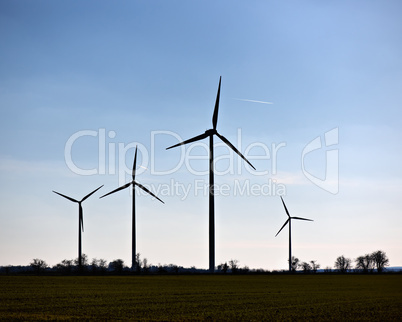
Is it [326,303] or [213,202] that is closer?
[326,303]

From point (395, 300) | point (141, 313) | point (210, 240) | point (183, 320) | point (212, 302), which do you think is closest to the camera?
point (183, 320)

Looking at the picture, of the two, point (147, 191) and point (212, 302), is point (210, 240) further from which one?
point (212, 302)

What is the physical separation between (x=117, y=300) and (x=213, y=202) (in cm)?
4106

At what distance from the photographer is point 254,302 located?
142 ft

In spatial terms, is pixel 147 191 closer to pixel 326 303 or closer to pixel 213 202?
pixel 213 202

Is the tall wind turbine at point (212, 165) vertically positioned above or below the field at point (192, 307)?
above

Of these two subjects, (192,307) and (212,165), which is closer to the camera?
(192,307)

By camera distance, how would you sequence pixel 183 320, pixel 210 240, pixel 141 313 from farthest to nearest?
pixel 210 240 < pixel 141 313 < pixel 183 320

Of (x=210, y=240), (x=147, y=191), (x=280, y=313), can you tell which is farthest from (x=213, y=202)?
(x=280, y=313)

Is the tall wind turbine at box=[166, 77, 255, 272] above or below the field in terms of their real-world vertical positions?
above

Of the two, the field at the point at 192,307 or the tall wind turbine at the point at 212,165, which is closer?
the field at the point at 192,307

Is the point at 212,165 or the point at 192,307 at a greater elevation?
the point at 212,165

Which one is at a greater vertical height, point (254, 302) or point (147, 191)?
point (147, 191)

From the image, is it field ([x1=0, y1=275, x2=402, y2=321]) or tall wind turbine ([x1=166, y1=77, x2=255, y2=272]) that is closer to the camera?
field ([x1=0, y1=275, x2=402, y2=321])
